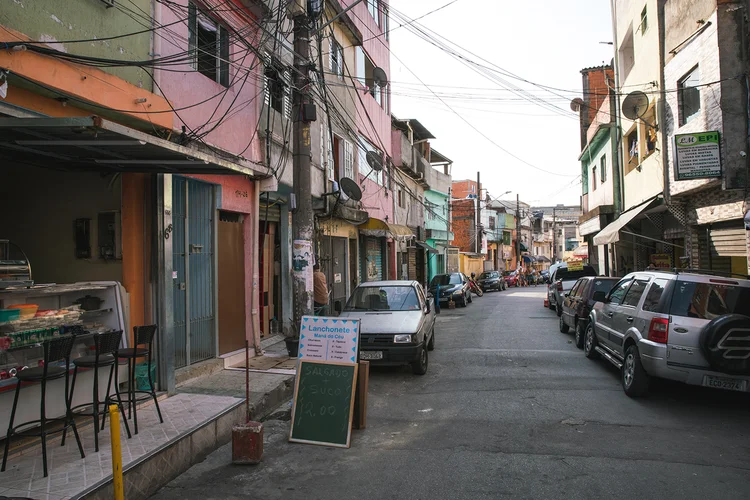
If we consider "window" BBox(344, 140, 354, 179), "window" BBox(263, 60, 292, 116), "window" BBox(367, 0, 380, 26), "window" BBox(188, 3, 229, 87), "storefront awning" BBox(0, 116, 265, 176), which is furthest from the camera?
"window" BBox(367, 0, 380, 26)

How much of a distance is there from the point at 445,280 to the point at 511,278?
84.4ft

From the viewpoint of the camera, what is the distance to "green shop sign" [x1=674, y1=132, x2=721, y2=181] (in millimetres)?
10867

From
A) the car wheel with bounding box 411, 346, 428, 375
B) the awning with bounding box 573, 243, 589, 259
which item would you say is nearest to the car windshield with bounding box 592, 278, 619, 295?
the car wheel with bounding box 411, 346, 428, 375

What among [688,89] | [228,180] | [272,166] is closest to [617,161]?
[688,89]

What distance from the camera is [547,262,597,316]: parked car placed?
1861 centimetres

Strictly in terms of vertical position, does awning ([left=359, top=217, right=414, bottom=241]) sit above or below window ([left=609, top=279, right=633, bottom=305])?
above

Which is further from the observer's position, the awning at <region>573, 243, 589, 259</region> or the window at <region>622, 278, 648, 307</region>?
the awning at <region>573, 243, 589, 259</region>

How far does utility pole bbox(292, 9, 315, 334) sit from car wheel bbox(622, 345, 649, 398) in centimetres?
494

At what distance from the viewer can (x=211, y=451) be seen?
5695 mm

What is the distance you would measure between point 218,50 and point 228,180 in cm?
225

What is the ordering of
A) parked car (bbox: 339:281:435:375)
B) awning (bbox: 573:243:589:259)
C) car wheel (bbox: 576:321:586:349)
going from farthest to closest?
1. awning (bbox: 573:243:589:259)
2. car wheel (bbox: 576:321:586:349)
3. parked car (bbox: 339:281:435:375)

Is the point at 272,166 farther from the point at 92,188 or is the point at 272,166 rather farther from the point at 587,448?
the point at 587,448

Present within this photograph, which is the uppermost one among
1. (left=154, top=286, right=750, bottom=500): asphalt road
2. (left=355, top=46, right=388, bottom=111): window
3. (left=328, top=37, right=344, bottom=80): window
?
(left=355, top=46, right=388, bottom=111): window

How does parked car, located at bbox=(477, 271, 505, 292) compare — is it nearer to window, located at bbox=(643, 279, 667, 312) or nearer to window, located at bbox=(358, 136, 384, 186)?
window, located at bbox=(358, 136, 384, 186)
